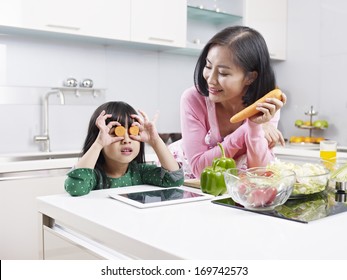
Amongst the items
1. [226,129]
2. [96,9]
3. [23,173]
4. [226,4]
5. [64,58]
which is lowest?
[23,173]

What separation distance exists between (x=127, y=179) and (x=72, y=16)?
1.37 metres

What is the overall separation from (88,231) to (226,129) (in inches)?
38.5

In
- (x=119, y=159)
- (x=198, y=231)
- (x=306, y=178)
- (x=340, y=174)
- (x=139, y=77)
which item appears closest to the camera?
(x=198, y=231)

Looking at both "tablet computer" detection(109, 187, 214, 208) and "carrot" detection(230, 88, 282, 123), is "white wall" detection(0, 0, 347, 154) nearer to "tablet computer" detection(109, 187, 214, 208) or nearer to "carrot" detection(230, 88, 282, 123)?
"tablet computer" detection(109, 187, 214, 208)

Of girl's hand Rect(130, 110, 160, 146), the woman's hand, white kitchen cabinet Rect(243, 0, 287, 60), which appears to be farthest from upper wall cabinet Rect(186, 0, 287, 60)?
girl's hand Rect(130, 110, 160, 146)

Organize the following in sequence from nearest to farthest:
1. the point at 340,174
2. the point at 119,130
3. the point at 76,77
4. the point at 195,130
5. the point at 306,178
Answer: the point at 306,178 < the point at 340,174 < the point at 119,130 < the point at 195,130 < the point at 76,77

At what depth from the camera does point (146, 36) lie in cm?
292

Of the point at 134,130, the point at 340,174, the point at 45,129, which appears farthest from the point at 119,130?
the point at 45,129

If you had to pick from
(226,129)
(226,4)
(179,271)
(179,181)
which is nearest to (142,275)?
(179,271)

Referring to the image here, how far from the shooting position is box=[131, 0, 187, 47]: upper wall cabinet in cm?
287

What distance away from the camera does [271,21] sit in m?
3.65

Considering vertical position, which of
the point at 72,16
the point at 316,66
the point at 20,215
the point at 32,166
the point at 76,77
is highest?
the point at 72,16

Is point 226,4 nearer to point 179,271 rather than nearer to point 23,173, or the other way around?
point 23,173

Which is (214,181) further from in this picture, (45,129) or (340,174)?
(45,129)
